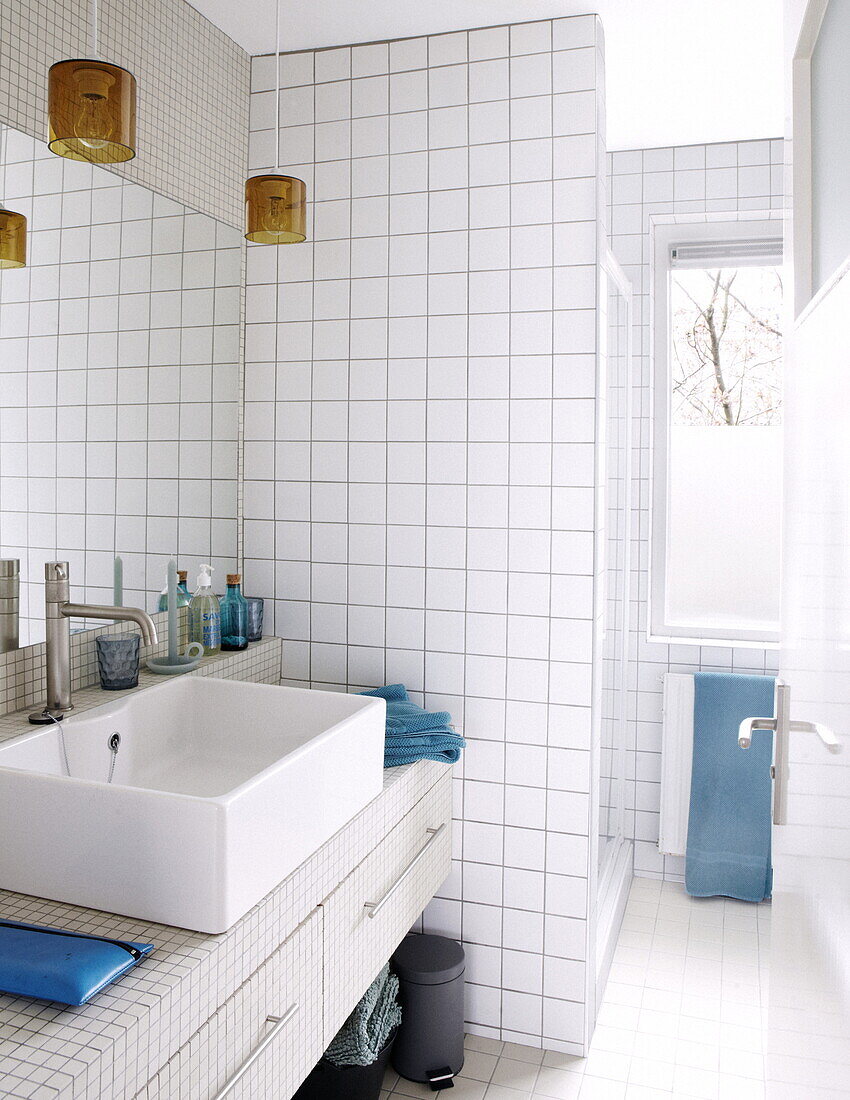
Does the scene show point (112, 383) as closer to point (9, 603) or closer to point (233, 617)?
point (9, 603)

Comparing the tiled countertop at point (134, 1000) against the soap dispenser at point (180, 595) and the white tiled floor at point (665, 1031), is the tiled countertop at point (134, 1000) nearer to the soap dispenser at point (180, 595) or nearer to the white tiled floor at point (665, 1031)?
the soap dispenser at point (180, 595)

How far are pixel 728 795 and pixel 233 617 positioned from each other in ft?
5.84

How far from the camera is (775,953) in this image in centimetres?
123

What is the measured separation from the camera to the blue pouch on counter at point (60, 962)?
102cm

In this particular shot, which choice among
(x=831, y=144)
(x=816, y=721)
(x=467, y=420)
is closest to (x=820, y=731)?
(x=816, y=721)

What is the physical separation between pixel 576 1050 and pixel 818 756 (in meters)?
1.61

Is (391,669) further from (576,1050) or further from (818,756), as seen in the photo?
(818,756)

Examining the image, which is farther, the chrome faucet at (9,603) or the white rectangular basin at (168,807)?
the chrome faucet at (9,603)

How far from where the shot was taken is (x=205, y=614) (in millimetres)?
2195

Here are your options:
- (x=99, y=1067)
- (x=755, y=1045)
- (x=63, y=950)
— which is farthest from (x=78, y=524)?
(x=755, y=1045)

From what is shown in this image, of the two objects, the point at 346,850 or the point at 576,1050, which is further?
the point at 576,1050

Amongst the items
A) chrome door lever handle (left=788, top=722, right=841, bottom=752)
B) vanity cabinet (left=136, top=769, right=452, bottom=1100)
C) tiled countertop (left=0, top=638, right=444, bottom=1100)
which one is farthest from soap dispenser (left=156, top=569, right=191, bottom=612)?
chrome door lever handle (left=788, top=722, right=841, bottom=752)

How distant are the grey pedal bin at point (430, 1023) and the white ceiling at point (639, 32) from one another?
227 centimetres

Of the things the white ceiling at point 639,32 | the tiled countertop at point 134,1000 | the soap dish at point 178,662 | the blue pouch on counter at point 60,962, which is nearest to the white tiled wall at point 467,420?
the white ceiling at point 639,32
